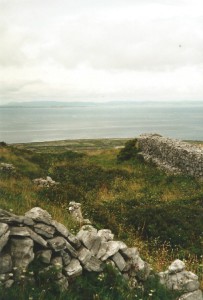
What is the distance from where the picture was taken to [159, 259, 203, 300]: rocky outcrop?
24.3 feet

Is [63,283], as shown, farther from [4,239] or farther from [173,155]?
[173,155]

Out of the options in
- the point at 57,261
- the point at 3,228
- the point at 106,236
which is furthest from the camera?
the point at 106,236

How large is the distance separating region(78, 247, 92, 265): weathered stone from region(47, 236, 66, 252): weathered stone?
0.45 m

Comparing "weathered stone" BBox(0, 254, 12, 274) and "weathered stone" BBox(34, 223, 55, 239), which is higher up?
"weathered stone" BBox(34, 223, 55, 239)

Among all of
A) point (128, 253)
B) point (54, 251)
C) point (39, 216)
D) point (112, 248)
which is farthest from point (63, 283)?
point (128, 253)

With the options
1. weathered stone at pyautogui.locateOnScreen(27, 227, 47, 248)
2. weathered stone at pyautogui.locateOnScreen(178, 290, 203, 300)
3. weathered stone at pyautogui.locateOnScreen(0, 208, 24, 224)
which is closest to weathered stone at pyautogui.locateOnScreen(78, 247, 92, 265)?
weathered stone at pyautogui.locateOnScreen(27, 227, 47, 248)

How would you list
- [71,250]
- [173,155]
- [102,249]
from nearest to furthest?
1. [71,250]
2. [102,249]
3. [173,155]

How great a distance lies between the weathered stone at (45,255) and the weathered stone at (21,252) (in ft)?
0.72

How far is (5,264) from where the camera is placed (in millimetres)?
6461

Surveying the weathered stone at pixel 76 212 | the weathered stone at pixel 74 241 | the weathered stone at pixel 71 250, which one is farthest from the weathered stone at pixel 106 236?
the weathered stone at pixel 76 212

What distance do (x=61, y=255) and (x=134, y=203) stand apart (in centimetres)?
910

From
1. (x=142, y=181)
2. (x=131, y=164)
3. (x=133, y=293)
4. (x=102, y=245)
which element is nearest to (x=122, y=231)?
(x=102, y=245)

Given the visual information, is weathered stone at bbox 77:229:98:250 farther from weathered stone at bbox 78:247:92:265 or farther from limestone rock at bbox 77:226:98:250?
weathered stone at bbox 78:247:92:265

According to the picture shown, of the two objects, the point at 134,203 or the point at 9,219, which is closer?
the point at 9,219
